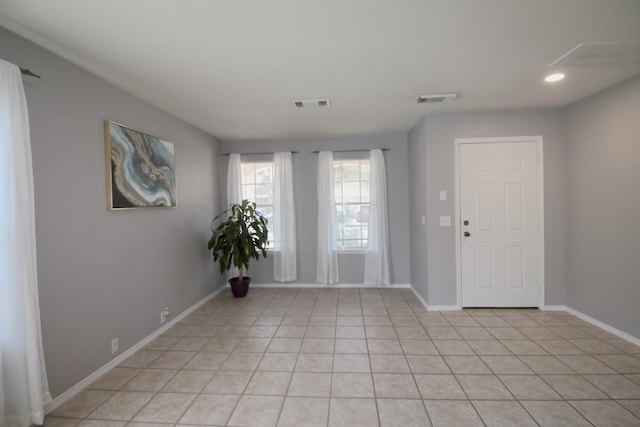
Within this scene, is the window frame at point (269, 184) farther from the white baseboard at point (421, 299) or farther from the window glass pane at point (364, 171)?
the white baseboard at point (421, 299)

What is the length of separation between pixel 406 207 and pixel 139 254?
3.76 meters

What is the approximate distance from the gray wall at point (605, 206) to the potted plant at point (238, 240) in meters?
4.02

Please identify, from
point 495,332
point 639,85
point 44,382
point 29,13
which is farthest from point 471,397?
point 29,13

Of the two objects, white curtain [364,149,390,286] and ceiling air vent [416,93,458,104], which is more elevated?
ceiling air vent [416,93,458,104]

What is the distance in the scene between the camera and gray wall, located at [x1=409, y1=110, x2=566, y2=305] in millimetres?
3486

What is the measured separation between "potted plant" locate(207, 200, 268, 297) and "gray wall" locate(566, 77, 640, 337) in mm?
4019

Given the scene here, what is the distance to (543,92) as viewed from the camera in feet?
9.62

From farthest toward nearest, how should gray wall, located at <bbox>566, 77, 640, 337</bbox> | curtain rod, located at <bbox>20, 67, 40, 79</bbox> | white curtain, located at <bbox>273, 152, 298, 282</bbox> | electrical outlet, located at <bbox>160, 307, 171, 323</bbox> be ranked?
white curtain, located at <bbox>273, 152, 298, 282</bbox>
electrical outlet, located at <bbox>160, 307, 171, 323</bbox>
gray wall, located at <bbox>566, 77, 640, 337</bbox>
curtain rod, located at <bbox>20, 67, 40, 79</bbox>

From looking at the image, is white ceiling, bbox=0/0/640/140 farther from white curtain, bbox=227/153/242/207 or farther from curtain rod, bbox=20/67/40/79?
white curtain, bbox=227/153/242/207

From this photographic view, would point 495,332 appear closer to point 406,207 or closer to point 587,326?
point 587,326

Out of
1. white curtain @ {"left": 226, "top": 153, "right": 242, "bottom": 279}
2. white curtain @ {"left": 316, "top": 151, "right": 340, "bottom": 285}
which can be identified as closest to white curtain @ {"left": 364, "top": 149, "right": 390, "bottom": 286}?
white curtain @ {"left": 316, "top": 151, "right": 340, "bottom": 285}

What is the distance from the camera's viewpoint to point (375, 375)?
2.29 m

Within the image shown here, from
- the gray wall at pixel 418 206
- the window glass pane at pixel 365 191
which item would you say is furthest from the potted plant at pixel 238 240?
the gray wall at pixel 418 206

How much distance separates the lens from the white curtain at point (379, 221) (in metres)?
4.60
